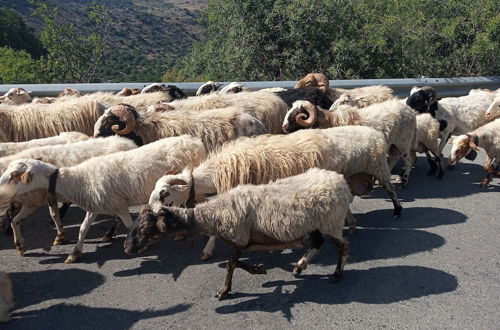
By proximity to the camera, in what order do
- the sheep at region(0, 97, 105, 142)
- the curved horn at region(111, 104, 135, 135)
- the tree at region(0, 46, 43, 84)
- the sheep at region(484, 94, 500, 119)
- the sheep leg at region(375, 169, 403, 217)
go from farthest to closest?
the tree at region(0, 46, 43, 84)
the sheep at region(484, 94, 500, 119)
the sheep at region(0, 97, 105, 142)
the curved horn at region(111, 104, 135, 135)
the sheep leg at region(375, 169, 403, 217)

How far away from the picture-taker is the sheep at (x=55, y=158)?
5.62 meters

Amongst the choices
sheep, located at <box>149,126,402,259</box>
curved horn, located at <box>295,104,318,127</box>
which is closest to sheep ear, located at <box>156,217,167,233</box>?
sheep, located at <box>149,126,402,259</box>

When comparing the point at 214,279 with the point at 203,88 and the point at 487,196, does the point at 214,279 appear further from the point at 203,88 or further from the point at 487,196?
the point at 203,88

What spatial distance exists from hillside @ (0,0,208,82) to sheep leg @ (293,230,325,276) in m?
29.5

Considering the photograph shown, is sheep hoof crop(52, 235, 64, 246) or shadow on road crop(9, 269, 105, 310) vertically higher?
sheep hoof crop(52, 235, 64, 246)

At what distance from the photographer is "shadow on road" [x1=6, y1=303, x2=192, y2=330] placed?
407cm

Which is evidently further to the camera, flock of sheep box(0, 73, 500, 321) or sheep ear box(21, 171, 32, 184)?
sheep ear box(21, 171, 32, 184)

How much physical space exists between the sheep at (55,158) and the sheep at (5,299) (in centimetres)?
128

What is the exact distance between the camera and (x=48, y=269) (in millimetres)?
5113

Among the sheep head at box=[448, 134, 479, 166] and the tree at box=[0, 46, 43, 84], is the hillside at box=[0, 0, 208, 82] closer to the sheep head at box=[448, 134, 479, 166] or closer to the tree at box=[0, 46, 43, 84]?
the tree at box=[0, 46, 43, 84]

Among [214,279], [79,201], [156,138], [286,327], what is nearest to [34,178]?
[79,201]

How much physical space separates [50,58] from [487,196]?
1632 centimetres

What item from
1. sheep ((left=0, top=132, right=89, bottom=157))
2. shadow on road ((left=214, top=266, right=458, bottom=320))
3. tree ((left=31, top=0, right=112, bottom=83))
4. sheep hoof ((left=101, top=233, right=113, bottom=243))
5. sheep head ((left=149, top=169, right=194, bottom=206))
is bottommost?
sheep hoof ((left=101, top=233, right=113, bottom=243))

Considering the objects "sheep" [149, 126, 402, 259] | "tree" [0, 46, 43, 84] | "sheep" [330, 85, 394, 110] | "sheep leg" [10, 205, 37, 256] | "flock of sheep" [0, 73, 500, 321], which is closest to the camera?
"flock of sheep" [0, 73, 500, 321]
